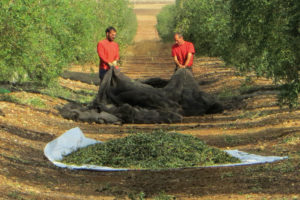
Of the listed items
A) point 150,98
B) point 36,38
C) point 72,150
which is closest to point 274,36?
point 72,150

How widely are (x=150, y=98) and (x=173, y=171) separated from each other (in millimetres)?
6453

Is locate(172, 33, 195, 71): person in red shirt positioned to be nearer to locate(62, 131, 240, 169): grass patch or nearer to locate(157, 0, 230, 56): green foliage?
locate(62, 131, 240, 169): grass patch

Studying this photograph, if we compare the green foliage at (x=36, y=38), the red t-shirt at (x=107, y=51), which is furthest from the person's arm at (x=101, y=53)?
the green foliage at (x=36, y=38)

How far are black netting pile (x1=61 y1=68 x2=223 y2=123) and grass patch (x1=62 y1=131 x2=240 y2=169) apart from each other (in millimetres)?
4714

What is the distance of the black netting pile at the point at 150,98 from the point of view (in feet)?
51.6

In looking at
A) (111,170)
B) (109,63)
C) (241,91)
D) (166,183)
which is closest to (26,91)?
(109,63)

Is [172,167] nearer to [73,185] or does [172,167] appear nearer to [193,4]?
[73,185]

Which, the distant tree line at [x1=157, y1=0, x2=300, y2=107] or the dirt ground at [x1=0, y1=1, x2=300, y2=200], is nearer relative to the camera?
the dirt ground at [x1=0, y1=1, x2=300, y2=200]

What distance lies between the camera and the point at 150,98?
52.3 feet

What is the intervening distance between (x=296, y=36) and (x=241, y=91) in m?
9.14

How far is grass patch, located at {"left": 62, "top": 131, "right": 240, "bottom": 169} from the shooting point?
9.92 m

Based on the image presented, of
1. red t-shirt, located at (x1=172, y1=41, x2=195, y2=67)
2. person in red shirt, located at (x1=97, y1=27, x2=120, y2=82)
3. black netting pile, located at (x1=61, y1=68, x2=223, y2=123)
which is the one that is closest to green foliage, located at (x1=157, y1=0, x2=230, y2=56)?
red t-shirt, located at (x1=172, y1=41, x2=195, y2=67)

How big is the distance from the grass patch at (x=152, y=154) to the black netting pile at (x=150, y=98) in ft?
15.5

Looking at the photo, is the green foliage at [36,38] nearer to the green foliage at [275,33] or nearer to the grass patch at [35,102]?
the grass patch at [35,102]
